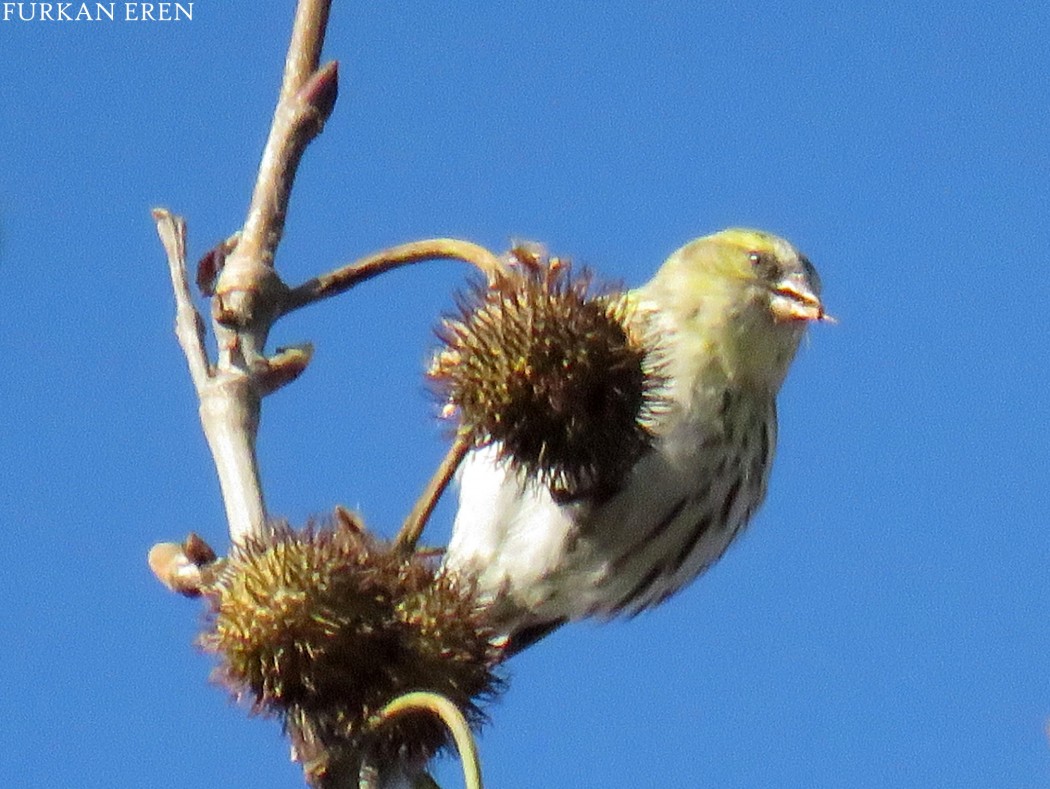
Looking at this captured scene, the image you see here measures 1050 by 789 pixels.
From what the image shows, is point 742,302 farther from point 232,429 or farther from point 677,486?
point 232,429

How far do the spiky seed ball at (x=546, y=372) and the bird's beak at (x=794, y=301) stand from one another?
2.06 m

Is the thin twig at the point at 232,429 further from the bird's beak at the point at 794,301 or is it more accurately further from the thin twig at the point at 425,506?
the bird's beak at the point at 794,301

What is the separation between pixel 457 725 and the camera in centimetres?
209

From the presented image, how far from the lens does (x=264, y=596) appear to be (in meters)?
2.61

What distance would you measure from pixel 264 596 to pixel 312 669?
17 cm

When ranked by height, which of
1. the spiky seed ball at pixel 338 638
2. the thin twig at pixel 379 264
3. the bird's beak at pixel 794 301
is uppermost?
the bird's beak at pixel 794 301

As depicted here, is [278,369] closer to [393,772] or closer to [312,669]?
[312,669]

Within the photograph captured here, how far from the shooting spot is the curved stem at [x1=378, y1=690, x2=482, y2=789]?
6.79ft

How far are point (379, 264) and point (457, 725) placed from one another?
3.12 feet

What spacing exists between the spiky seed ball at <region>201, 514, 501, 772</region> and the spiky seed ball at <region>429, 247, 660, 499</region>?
331 mm

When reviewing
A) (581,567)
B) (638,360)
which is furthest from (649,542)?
(638,360)

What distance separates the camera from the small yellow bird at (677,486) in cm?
472

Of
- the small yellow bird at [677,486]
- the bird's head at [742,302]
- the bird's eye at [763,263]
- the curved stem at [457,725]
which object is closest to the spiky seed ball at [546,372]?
the curved stem at [457,725]

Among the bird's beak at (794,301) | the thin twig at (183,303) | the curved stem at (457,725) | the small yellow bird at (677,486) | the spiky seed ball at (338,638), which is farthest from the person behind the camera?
the bird's beak at (794,301)
